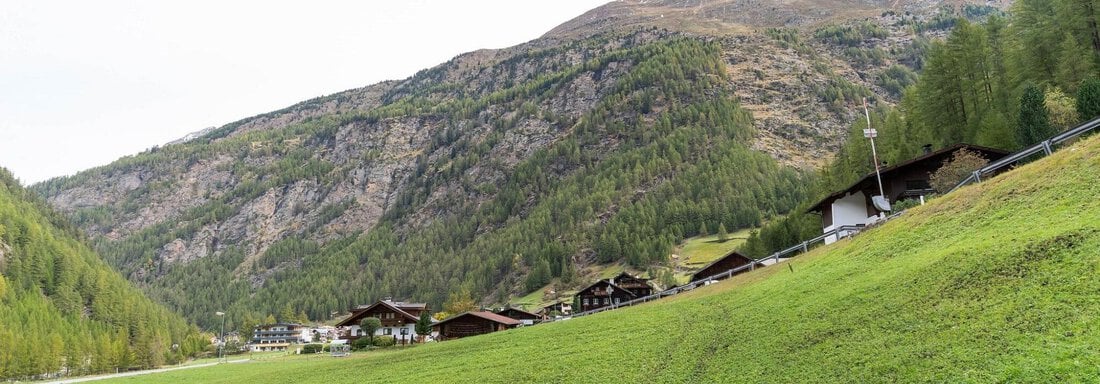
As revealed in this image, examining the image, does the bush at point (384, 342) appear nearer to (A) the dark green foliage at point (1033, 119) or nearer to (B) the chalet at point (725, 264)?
(B) the chalet at point (725, 264)

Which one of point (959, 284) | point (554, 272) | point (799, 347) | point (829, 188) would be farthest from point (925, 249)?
point (554, 272)

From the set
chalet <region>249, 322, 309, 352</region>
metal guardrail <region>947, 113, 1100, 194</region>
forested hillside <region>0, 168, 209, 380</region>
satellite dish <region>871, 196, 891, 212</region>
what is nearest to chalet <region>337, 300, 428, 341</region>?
forested hillside <region>0, 168, 209, 380</region>

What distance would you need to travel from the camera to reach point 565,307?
429ft

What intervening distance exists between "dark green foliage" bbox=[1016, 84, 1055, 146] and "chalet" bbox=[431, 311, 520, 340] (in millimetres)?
58301

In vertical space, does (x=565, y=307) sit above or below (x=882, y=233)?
below

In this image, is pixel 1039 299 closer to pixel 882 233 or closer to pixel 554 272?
pixel 882 233

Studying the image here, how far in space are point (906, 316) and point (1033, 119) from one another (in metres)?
48.2

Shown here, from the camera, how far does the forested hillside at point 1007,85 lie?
176 ft

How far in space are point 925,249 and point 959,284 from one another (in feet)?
22.3

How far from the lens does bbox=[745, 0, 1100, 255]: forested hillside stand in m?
53.8

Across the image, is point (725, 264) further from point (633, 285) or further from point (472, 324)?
point (633, 285)

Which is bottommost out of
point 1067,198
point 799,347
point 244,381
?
point 244,381

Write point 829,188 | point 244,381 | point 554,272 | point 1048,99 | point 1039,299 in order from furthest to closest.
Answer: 1. point 554,272
2. point 829,188
3. point 1048,99
4. point 244,381
5. point 1039,299

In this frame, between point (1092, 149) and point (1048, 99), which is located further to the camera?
point (1048, 99)
